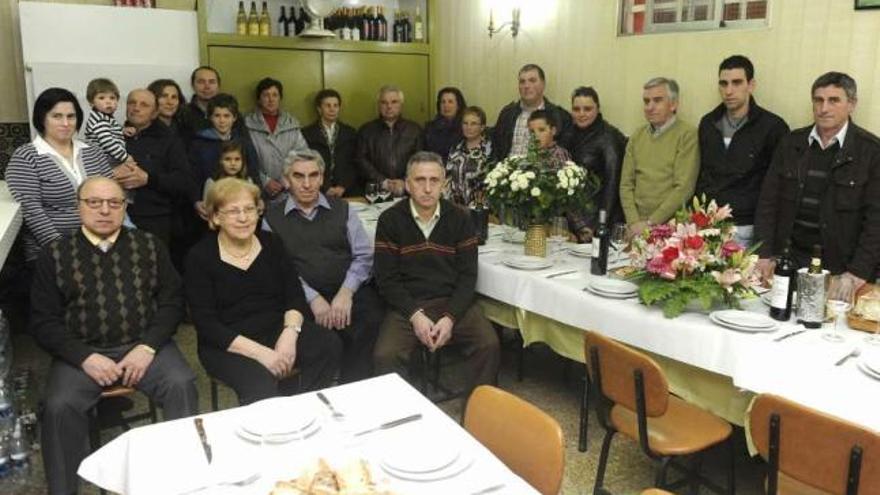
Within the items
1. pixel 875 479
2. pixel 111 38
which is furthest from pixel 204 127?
pixel 875 479

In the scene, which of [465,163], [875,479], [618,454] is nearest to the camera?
[875,479]

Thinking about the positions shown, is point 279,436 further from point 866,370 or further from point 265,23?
point 265,23

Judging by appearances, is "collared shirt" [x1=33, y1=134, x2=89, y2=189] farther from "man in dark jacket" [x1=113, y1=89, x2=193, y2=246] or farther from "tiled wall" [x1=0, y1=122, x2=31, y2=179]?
"tiled wall" [x1=0, y1=122, x2=31, y2=179]

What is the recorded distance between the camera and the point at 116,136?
4.02 metres

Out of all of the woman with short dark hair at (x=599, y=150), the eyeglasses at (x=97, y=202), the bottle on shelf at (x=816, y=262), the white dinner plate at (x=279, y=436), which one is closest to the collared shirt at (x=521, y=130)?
the woman with short dark hair at (x=599, y=150)

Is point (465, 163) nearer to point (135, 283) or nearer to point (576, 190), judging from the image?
point (576, 190)

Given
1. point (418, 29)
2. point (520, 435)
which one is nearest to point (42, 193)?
point (520, 435)

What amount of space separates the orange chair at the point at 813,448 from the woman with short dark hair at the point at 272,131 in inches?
152

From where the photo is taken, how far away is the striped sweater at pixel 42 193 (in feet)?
10.9

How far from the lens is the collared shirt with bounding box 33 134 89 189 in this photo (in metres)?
3.36

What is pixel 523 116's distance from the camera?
16.2 ft

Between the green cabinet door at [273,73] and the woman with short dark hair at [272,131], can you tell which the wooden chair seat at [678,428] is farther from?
the green cabinet door at [273,73]

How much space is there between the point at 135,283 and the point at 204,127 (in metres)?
2.09

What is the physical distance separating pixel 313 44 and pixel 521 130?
213cm
